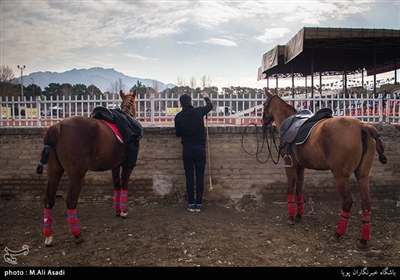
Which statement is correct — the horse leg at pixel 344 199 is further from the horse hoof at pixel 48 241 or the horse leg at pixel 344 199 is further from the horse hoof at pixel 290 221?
the horse hoof at pixel 48 241

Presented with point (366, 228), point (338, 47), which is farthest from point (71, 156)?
point (338, 47)

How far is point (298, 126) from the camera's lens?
17.4ft

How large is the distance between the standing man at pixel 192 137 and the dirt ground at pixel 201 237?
658 millimetres

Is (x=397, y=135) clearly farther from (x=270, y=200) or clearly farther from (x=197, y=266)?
(x=197, y=266)

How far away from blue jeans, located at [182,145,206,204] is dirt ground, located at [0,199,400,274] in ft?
1.21

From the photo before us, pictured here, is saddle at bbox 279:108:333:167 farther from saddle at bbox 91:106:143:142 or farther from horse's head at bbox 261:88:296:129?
saddle at bbox 91:106:143:142

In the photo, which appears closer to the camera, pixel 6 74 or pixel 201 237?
pixel 201 237

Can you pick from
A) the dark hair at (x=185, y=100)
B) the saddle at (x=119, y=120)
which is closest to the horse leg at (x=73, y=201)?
the saddle at (x=119, y=120)

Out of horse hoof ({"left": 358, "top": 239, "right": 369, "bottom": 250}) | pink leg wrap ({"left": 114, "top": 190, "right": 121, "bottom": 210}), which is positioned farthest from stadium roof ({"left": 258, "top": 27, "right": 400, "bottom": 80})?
pink leg wrap ({"left": 114, "top": 190, "right": 121, "bottom": 210})

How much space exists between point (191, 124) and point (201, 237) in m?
2.14

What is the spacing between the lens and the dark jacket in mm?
5926

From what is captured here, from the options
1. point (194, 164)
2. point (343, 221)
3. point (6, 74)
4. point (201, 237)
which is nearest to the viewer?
point (343, 221)

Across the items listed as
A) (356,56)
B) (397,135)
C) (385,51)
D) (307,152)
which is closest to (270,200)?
(307,152)

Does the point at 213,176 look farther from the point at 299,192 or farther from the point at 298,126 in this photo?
the point at 298,126
